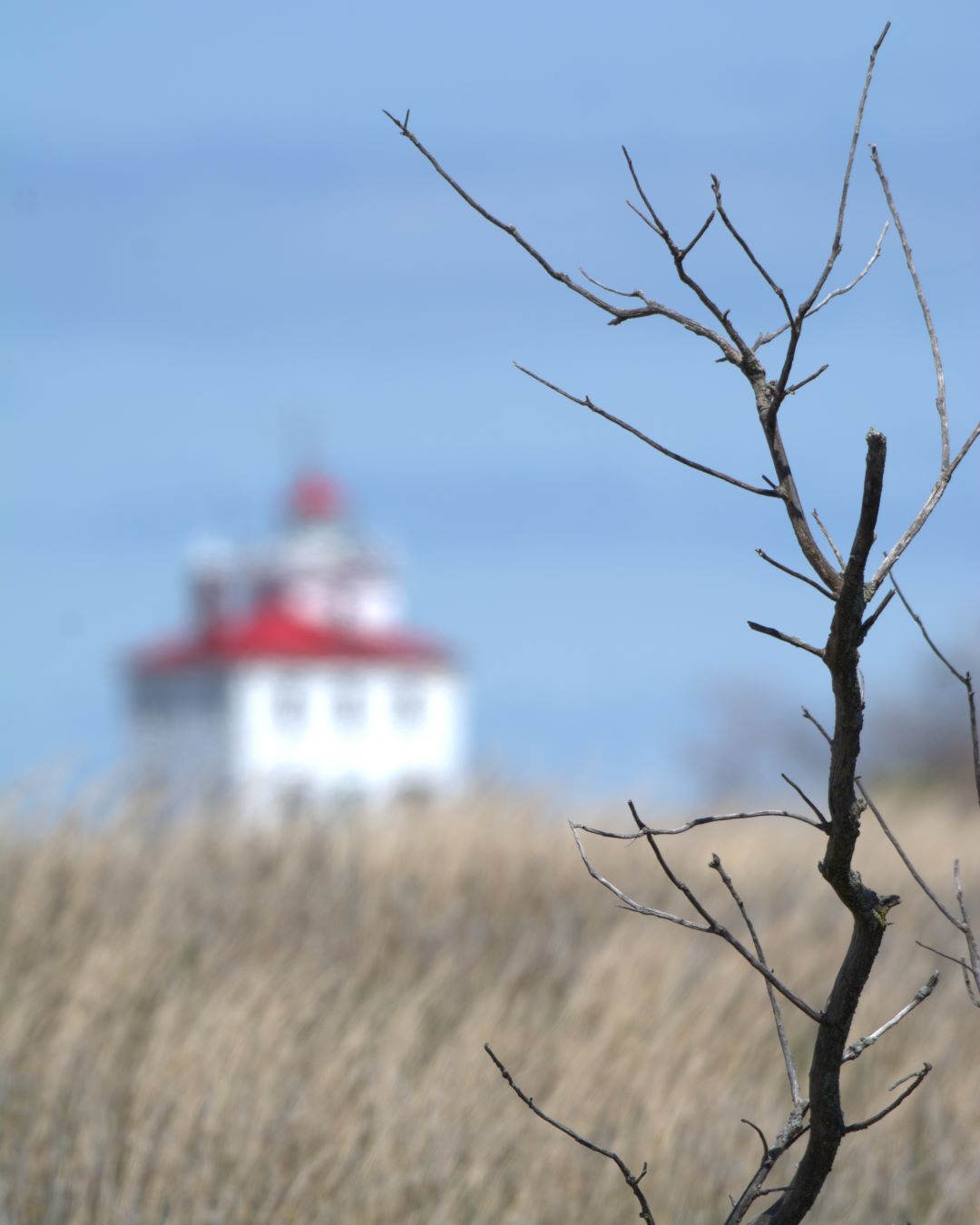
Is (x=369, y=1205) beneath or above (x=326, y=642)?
beneath

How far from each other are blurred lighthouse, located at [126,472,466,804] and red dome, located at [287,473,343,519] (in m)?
0.05

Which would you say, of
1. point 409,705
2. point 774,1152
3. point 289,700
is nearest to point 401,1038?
point 774,1152

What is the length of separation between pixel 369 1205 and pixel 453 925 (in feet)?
12.0

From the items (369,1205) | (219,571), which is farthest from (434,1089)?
(219,571)

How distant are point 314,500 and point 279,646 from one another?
9452 millimetres

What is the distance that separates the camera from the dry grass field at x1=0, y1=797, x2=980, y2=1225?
14.8 feet

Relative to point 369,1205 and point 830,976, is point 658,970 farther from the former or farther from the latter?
point 369,1205

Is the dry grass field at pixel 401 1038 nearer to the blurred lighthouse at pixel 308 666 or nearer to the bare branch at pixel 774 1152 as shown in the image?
the bare branch at pixel 774 1152

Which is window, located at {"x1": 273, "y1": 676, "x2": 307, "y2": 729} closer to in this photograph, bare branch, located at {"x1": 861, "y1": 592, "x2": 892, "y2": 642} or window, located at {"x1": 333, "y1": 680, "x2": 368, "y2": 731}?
window, located at {"x1": 333, "y1": 680, "x2": 368, "y2": 731}

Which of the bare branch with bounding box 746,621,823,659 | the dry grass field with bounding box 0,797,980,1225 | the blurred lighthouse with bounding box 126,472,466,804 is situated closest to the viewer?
the bare branch with bounding box 746,621,823,659

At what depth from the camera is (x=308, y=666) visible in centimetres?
8344

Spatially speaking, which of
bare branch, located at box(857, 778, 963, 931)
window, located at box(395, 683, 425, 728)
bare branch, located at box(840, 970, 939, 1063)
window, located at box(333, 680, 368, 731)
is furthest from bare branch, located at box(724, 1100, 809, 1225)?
window, located at box(395, 683, 425, 728)

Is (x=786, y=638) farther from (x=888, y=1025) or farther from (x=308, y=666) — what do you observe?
(x=308, y=666)

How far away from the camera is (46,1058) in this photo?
535cm
